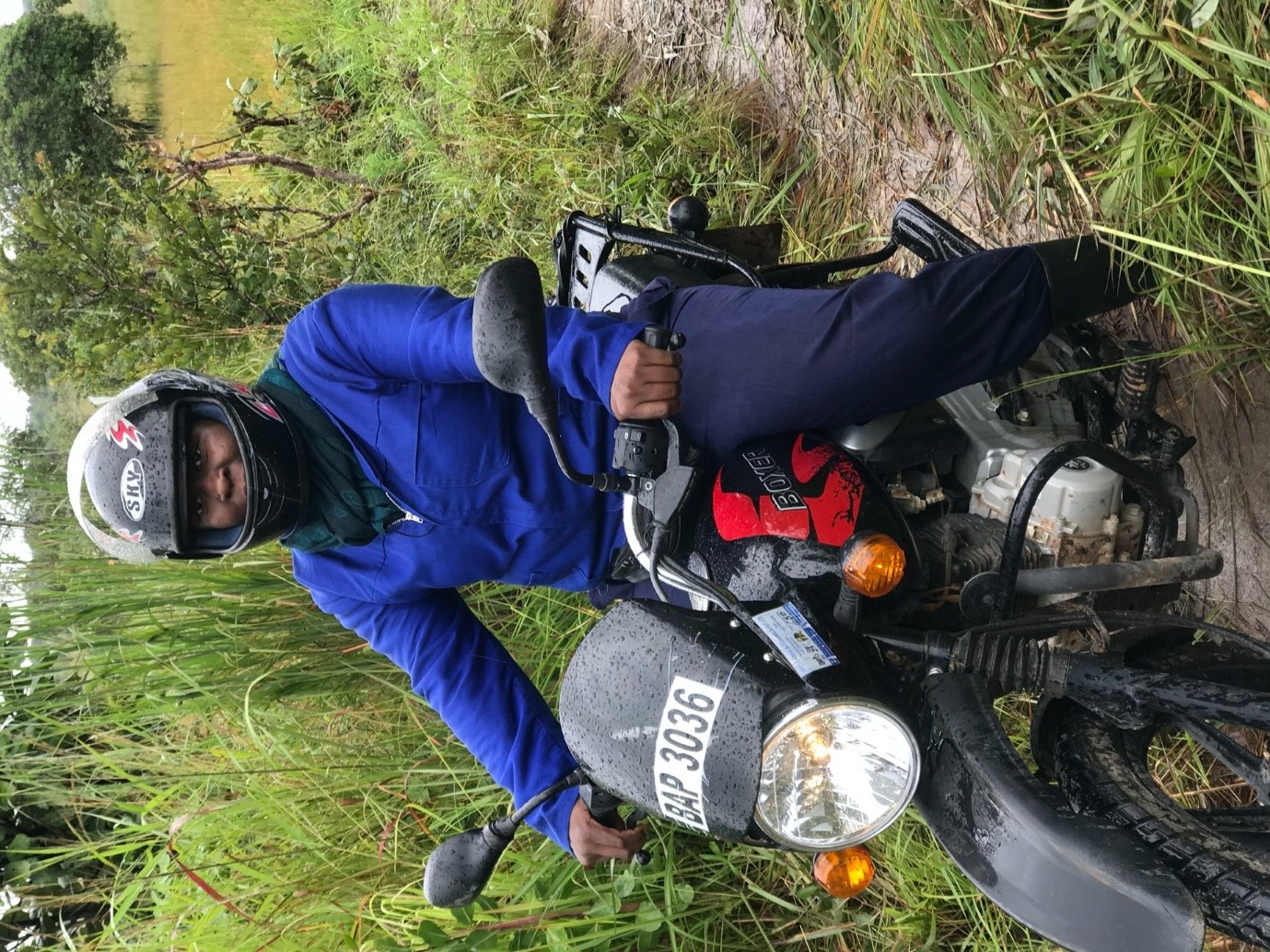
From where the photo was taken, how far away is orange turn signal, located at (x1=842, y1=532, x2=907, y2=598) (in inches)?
→ 49.2

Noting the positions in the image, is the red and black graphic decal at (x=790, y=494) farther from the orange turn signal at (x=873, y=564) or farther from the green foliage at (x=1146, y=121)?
the green foliage at (x=1146, y=121)

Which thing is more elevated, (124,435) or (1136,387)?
(1136,387)

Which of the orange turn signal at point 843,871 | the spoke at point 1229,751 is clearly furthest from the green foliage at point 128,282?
the spoke at point 1229,751

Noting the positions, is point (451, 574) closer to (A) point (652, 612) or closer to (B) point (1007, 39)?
(A) point (652, 612)

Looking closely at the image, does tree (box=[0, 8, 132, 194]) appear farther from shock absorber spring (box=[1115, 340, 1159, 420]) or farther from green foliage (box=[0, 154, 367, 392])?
shock absorber spring (box=[1115, 340, 1159, 420])

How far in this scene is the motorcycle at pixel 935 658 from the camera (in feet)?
3.59

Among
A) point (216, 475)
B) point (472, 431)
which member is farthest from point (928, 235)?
point (216, 475)

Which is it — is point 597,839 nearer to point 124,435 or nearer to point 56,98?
point 124,435

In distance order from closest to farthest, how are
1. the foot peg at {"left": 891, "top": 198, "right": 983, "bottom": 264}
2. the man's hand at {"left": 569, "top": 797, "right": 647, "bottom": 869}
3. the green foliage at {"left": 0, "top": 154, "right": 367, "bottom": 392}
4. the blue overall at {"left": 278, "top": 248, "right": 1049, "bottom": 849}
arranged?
the blue overall at {"left": 278, "top": 248, "right": 1049, "bottom": 849}, the man's hand at {"left": 569, "top": 797, "right": 647, "bottom": 869}, the foot peg at {"left": 891, "top": 198, "right": 983, "bottom": 264}, the green foliage at {"left": 0, "top": 154, "right": 367, "bottom": 392}

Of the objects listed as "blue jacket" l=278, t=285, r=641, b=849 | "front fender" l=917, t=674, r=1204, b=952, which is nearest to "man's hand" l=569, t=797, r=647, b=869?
"blue jacket" l=278, t=285, r=641, b=849

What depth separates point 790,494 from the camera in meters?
1.48

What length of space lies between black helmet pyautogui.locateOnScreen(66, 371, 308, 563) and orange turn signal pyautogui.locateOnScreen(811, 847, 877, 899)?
128 cm

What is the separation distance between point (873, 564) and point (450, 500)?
3.54 feet

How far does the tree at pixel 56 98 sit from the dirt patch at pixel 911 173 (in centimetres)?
354
